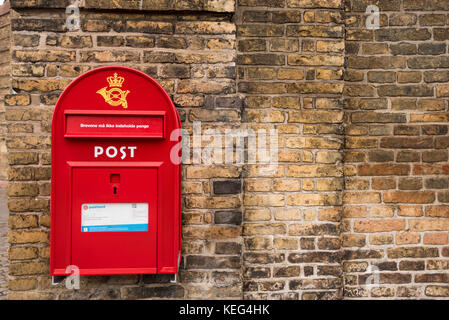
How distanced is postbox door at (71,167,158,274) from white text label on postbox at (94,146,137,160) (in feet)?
0.23

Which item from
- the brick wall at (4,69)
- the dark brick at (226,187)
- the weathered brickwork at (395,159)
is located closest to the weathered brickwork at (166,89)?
the dark brick at (226,187)

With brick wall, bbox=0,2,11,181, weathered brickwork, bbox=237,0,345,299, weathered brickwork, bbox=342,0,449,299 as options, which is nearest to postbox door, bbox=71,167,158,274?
weathered brickwork, bbox=237,0,345,299

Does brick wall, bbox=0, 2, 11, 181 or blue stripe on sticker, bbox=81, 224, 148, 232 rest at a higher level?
Result: brick wall, bbox=0, 2, 11, 181

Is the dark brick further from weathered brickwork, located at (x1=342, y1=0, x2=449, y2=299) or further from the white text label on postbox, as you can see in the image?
weathered brickwork, located at (x1=342, y1=0, x2=449, y2=299)

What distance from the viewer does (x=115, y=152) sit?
1586 millimetres

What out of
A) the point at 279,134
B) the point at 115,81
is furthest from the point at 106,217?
the point at 279,134

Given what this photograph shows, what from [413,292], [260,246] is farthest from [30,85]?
[413,292]

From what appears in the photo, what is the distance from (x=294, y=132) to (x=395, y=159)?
852 millimetres

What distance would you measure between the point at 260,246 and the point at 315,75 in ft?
4.18

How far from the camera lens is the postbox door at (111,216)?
155cm

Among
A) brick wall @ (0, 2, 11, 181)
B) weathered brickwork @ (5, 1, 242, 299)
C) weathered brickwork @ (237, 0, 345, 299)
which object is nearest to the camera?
weathered brickwork @ (5, 1, 242, 299)

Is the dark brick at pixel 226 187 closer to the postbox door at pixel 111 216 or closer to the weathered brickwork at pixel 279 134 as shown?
the weathered brickwork at pixel 279 134

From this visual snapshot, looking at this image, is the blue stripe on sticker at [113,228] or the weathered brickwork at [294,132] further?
the weathered brickwork at [294,132]

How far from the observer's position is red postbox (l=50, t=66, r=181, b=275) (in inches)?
61.3
